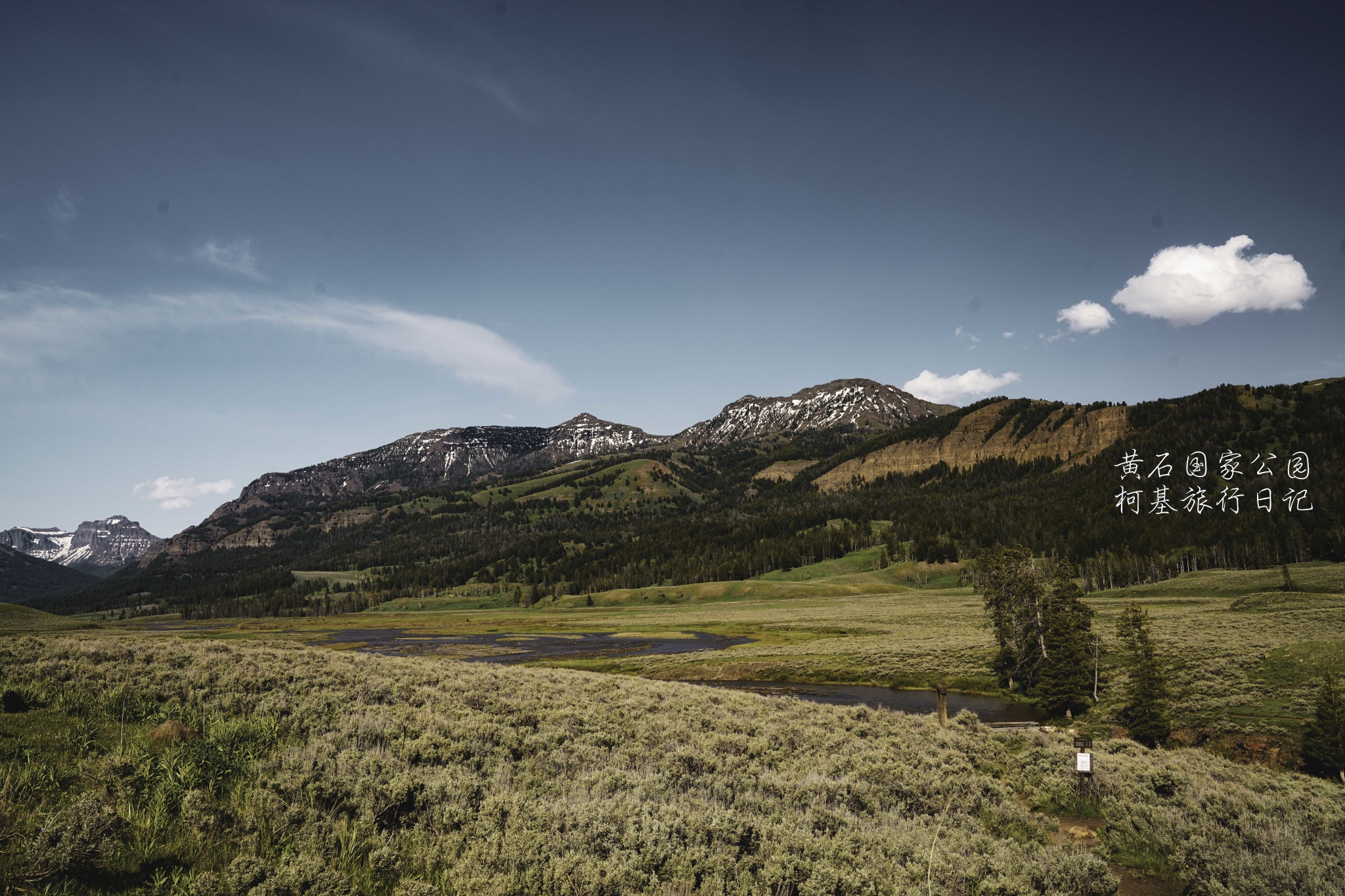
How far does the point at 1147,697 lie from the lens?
2898 centimetres

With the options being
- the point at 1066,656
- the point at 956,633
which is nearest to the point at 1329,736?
the point at 1066,656

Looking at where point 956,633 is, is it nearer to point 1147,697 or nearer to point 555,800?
point 1147,697

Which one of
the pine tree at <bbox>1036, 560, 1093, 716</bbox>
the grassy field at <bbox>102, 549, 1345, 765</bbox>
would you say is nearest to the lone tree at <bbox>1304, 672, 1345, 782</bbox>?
the grassy field at <bbox>102, 549, 1345, 765</bbox>

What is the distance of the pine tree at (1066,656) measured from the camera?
3638 cm

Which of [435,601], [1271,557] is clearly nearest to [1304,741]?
[1271,557]

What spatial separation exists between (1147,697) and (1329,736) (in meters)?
6.86

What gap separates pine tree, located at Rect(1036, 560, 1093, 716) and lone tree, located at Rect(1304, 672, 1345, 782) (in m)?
13.7

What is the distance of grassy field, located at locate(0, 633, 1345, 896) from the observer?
7.30 m

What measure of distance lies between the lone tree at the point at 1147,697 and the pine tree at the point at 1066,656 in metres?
6.19

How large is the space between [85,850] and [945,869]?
1124cm

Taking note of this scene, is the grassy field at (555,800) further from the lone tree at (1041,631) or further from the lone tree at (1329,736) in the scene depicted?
the lone tree at (1041,631)

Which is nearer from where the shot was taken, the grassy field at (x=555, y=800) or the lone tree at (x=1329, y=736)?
the grassy field at (x=555, y=800)

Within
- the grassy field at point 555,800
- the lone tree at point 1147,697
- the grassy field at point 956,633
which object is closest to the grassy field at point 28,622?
the grassy field at point 956,633

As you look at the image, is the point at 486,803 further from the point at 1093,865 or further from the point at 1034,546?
the point at 1034,546
